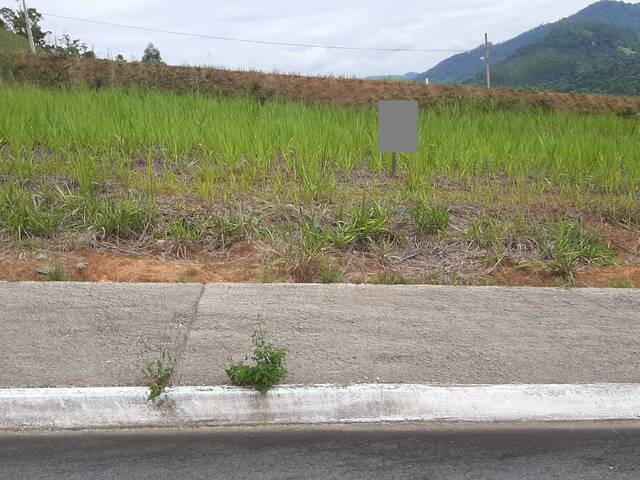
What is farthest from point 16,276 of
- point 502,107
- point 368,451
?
point 502,107

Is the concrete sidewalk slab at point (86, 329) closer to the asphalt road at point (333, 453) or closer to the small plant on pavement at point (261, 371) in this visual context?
the asphalt road at point (333, 453)

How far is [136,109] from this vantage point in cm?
916

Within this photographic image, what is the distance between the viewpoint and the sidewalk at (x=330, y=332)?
136 inches

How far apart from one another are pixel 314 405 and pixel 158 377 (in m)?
0.88

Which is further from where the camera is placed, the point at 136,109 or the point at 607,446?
the point at 136,109

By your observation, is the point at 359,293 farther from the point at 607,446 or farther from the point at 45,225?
the point at 45,225

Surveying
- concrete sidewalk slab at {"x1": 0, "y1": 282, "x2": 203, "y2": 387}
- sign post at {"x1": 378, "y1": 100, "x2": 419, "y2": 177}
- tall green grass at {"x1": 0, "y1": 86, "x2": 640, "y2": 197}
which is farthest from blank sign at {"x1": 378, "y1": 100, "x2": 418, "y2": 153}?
concrete sidewalk slab at {"x1": 0, "y1": 282, "x2": 203, "y2": 387}

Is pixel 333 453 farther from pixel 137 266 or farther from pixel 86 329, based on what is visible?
pixel 137 266

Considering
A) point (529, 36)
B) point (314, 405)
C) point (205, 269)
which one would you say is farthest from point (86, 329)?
point (529, 36)

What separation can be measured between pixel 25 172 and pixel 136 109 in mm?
2854

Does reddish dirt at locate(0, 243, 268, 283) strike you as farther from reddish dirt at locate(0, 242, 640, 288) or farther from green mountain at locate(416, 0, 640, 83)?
green mountain at locate(416, 0, 640, 83)

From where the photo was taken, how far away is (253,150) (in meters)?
7.51

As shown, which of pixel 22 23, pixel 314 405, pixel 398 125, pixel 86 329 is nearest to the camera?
pixel 314 405

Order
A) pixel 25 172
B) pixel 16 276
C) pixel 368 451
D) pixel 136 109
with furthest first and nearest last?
pixel 136 109, pixel 25 172, pixel 16 276, pixel 368 451
